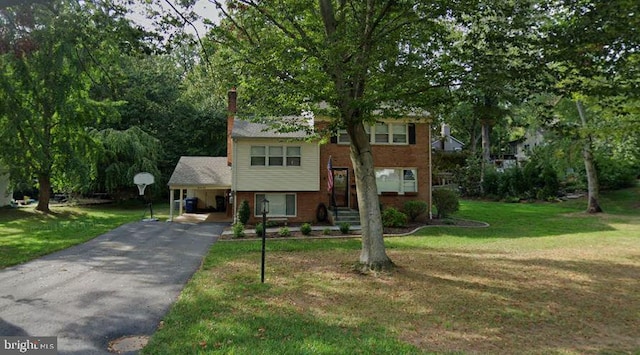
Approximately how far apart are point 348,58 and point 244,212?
11734 mm

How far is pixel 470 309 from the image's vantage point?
6.47 meters

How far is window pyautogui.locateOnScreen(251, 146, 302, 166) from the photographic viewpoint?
19.5m

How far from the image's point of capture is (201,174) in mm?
23156

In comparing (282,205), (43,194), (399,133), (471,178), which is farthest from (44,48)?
(471,178)

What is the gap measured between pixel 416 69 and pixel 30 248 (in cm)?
1296

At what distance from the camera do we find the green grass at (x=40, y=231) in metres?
12.1

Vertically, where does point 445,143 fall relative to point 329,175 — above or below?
above

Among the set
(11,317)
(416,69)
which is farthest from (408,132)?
(11,317)

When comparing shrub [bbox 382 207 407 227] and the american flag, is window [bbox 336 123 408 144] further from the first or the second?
shrub [bbox 382 207 407 227]

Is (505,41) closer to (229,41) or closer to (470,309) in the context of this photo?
(470,309)

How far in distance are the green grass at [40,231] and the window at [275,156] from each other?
24.4ft

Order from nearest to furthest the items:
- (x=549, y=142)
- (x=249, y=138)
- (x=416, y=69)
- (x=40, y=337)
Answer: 1. (x=40, y=337)
2. (x=416, y=69)
3. (x=249, y=138)
4. (x=549, y=142)

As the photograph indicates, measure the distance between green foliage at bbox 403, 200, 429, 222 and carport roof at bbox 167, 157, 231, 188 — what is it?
A: 973 centimetres

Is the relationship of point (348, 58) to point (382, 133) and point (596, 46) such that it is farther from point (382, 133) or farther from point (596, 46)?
point (382, 133)
